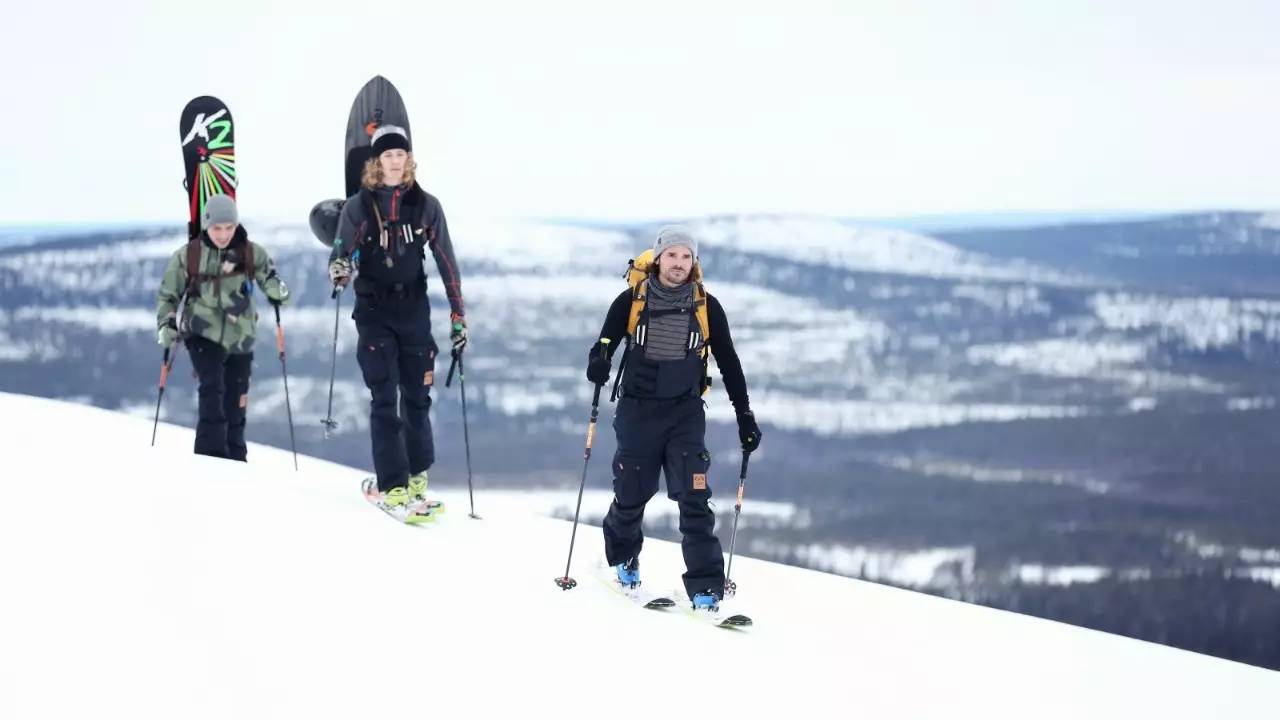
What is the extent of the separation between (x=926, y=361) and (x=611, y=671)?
123 metres

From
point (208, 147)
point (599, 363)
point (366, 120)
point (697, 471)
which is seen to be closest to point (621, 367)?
point (599, 363)

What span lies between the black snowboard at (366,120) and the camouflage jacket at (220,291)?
80 centimetres

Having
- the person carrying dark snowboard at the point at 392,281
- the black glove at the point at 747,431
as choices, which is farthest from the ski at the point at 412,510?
the black glove at the point at 747,431

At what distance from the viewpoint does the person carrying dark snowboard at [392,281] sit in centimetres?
859

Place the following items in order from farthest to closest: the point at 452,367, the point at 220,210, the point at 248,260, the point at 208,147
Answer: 1. the point at 208,147
2. the point at 248,260
3. the point at 220,210
4. the point at 452,367

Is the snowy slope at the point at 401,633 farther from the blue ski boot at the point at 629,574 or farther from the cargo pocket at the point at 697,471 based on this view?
the cargo pocket at the point at 697,471

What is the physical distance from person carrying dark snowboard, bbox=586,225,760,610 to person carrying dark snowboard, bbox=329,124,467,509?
6.86 feet

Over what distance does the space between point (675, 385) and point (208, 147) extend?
659cm

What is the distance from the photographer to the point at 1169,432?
105 meters

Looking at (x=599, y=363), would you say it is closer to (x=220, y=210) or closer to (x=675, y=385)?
(x=675, y=385)

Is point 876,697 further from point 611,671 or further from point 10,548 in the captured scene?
point 10,548

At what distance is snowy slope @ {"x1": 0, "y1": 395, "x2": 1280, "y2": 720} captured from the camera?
544 cm

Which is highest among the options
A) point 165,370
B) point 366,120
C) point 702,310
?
point 366,120

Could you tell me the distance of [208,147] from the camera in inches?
458
